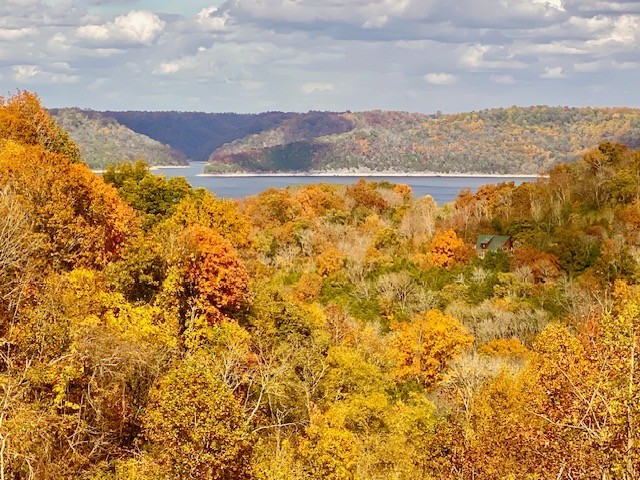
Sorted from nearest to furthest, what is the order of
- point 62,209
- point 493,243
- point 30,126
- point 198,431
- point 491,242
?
1. point 198,431
2. point 62,209
3. point 30,126
4. point 493,243
5. point 491,242

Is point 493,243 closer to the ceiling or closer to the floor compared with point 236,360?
closer to the floor

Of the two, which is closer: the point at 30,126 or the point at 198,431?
the point at 198,431

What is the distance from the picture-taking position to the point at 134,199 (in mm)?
34562

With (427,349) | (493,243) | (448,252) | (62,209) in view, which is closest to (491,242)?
(493,243)

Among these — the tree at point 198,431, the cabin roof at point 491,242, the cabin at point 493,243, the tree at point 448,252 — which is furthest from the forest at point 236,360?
the cabin roof at point 491,242

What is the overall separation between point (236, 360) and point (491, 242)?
47.0m

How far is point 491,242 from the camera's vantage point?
63.5 m

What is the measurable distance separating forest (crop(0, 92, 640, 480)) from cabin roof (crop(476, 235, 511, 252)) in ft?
40.0

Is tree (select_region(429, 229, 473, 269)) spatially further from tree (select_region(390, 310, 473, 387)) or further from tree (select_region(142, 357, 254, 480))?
tree (select_region(142, 357, 254, 480))

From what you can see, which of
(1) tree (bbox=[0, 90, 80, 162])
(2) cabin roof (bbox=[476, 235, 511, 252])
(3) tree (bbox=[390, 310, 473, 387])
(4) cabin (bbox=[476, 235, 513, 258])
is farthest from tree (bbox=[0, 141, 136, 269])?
(2) cabin roof (bbox=[476, 235, 511, 252])

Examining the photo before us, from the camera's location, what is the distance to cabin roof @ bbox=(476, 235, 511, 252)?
62.3m

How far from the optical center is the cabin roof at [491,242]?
62.3m

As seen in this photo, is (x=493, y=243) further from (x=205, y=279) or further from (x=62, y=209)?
(x=62, y=209)

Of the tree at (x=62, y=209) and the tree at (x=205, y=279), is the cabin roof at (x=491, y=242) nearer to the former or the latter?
the tree at (x=205, y=279)
